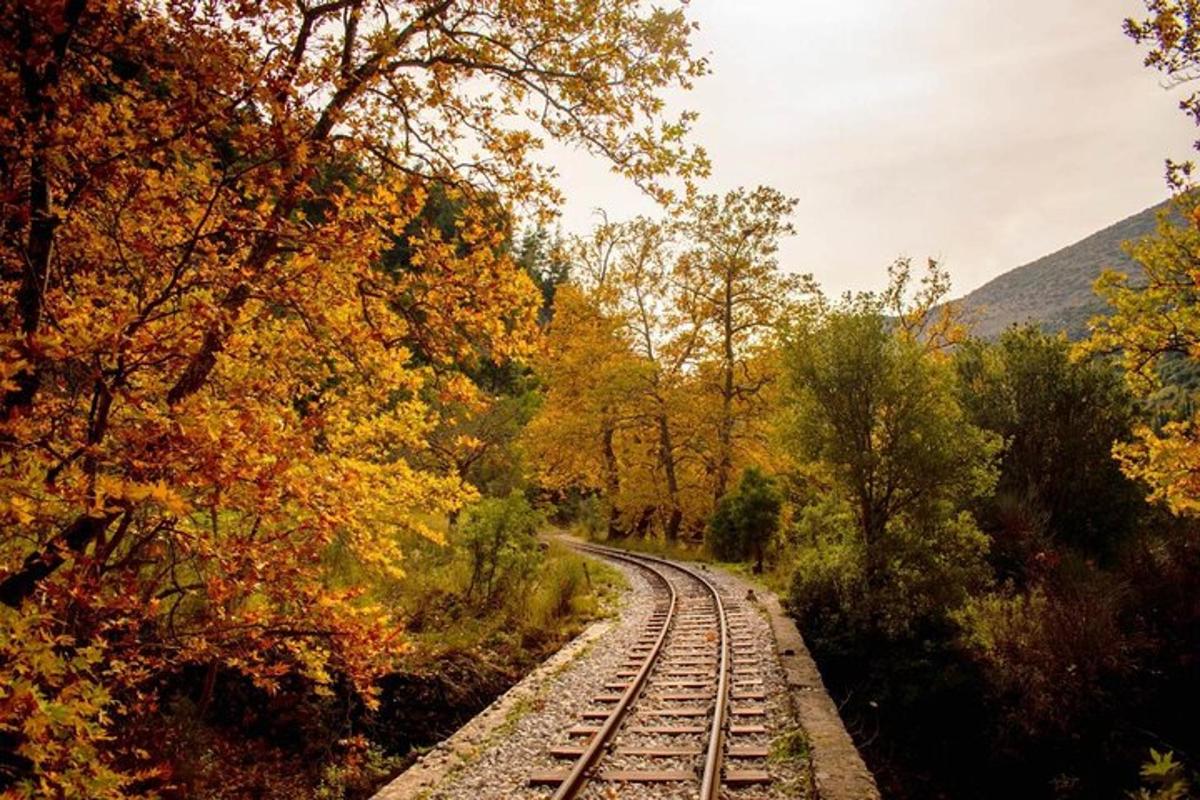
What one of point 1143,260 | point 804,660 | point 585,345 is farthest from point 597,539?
point 1143,260

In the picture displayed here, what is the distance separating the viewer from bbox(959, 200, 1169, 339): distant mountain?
357 ft

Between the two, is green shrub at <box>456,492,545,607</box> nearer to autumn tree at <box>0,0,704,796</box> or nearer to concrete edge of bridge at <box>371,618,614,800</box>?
concrete edge of bridge at <box>371,618,614,800</box>

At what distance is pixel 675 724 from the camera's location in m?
7.88

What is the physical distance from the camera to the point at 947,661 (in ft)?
36.0

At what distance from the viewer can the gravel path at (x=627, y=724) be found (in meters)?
6.28

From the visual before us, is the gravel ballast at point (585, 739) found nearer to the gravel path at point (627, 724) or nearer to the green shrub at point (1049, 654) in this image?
the gravel path at point (627, 724)

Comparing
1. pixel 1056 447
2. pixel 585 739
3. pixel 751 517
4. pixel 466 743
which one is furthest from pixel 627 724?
pixel 751 517

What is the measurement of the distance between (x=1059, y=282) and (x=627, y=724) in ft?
476

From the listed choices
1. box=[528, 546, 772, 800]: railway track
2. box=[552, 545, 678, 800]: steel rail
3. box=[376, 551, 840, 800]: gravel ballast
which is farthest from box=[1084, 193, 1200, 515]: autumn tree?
box=[552, 545, 678, 800]: steel rail

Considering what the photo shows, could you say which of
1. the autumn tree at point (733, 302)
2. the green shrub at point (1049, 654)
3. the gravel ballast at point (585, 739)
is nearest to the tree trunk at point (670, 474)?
the autumn tree at point (733, 302)

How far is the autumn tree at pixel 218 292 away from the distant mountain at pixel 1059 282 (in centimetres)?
11331

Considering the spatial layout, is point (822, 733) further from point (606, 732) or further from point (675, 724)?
point (606, 732)

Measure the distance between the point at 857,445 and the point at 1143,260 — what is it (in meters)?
5.45

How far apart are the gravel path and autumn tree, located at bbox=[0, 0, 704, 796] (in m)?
2.57
